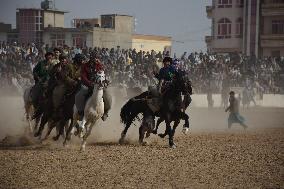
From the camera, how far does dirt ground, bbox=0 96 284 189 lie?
10602 millimetres

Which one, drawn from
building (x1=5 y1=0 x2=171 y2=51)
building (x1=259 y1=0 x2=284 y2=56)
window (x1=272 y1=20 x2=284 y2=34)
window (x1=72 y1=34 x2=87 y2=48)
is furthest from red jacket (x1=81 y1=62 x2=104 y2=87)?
window (x1=272 y1=20 x2=284 y2=34)

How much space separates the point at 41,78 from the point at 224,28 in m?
46.0

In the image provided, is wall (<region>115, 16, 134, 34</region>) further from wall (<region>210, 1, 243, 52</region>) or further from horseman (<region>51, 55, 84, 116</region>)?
horseman (<region>51, 55, 84, 116</region>)

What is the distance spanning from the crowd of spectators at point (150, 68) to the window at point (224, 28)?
630 inches

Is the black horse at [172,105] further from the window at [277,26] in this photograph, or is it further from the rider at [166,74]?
the window at [277,26]

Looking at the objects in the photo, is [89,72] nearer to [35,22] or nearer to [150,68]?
[150,68]

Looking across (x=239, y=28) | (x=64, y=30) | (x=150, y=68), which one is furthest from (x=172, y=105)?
(x=239, y=28)

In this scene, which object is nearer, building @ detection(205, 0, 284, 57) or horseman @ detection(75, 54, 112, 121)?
horseman @ detection(75, 54, 112, 121)

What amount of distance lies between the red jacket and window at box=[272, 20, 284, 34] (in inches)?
1776

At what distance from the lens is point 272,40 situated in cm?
5656

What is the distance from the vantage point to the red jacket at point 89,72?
14.8 m

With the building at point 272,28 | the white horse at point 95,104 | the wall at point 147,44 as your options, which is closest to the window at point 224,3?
the building at point 272,28

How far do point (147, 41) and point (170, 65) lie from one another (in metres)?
53.9

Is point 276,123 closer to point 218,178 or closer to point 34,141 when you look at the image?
point 34,141
